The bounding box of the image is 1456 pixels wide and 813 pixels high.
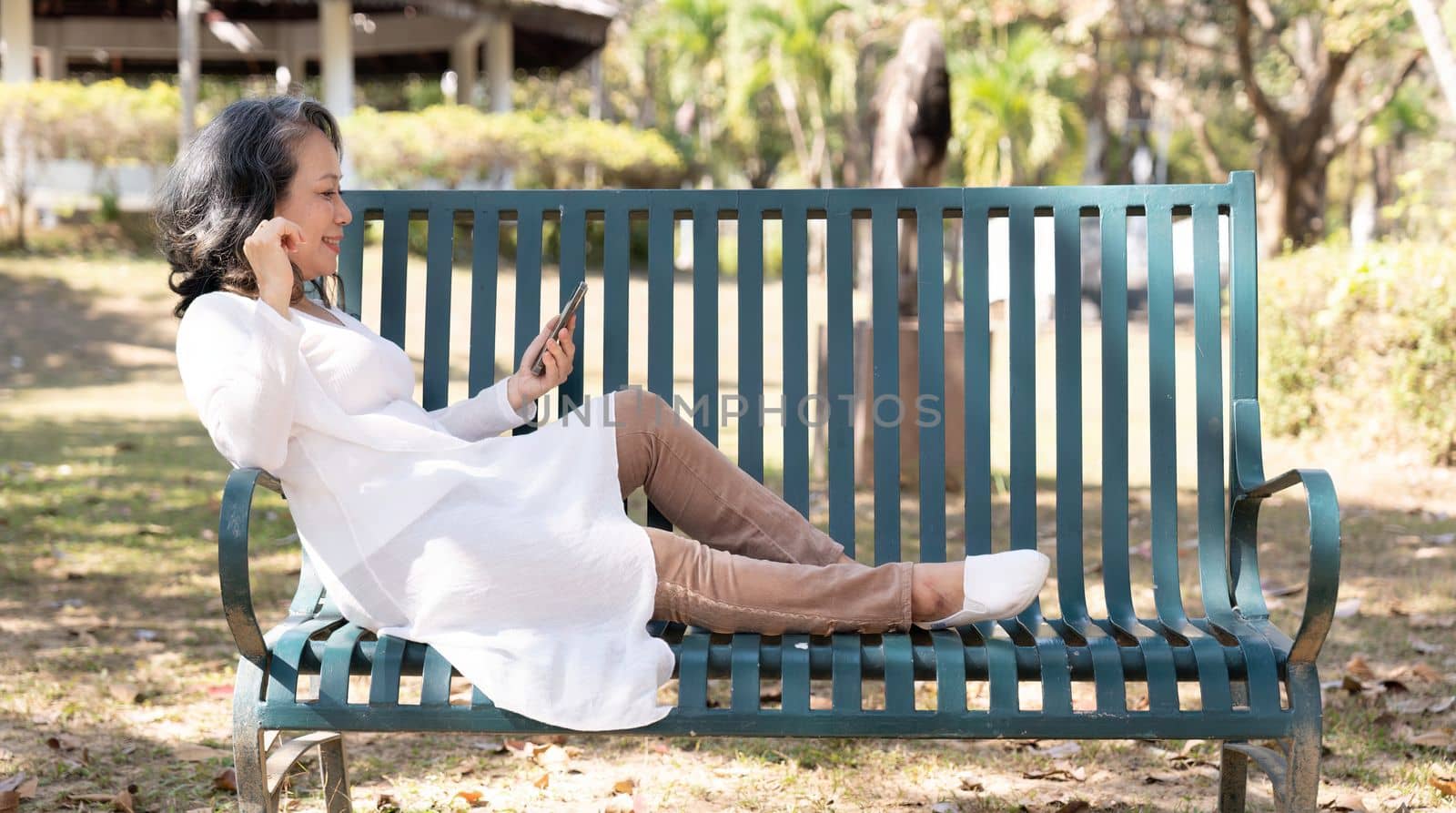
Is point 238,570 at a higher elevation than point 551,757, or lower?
higher

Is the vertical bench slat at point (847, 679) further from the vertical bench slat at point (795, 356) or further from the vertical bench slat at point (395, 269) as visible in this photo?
the vertical bench slat at point (395, 269)

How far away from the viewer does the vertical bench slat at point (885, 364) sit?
8.96 feet

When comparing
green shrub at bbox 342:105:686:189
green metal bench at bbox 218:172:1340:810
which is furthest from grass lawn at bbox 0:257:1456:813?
green shrub at bbox 342:105:686:189

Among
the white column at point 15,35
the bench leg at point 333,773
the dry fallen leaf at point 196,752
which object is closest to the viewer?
the bench leg at point 333,773

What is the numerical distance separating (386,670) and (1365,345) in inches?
245

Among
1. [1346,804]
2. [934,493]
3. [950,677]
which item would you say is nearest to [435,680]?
[950,677]

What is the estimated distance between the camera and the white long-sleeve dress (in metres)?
2.18

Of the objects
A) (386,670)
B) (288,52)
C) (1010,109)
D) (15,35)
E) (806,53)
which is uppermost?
(806,53)

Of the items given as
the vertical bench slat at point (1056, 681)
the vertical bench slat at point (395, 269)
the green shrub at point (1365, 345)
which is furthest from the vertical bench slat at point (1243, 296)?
the green shrub at point (1365, 345)

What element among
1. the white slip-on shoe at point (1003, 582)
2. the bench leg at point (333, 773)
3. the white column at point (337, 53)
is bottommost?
the bench leg at point (333, 773)

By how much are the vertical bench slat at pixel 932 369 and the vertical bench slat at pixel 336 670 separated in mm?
1132

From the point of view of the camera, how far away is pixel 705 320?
2.86 m

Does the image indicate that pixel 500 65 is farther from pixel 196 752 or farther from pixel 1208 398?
pixel 1208 398

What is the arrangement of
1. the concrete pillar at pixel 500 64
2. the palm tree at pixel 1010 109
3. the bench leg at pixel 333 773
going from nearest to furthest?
the bench leg at pixel 333 773 < the concrete pillar at pixel 500 64 < the palm tree at pixel 1010 109
